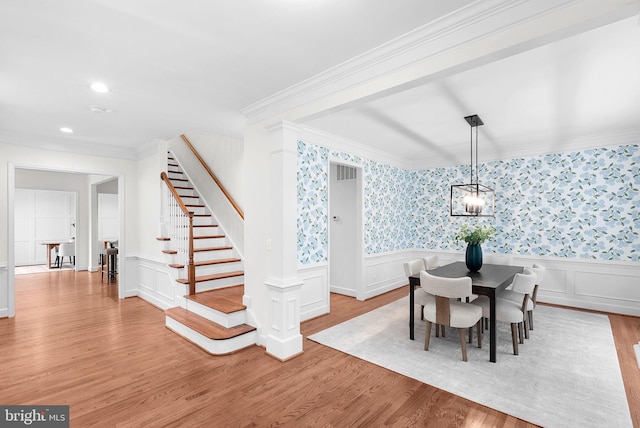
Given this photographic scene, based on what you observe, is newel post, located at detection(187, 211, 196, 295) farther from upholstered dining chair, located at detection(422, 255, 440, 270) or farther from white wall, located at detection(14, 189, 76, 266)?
white wall, located at detection(14, 189, 76, 266)

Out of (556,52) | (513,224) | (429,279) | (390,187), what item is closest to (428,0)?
(556,52)

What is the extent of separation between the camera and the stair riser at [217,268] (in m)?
4.49

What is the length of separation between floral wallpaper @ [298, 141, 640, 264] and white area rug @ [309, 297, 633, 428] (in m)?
1.18

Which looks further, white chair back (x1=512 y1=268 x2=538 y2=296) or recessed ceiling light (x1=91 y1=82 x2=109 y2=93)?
white chair back (x1=512 y1=268 x2=538 y2=296)

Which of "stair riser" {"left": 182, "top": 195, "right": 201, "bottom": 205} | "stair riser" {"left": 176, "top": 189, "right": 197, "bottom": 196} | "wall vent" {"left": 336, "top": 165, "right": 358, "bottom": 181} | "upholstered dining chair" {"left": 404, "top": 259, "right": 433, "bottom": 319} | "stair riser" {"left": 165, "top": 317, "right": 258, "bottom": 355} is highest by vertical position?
"wall vent" {"left": 336, "top": 165, "right": 358, "bottom": 181}

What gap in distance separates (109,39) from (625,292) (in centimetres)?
669

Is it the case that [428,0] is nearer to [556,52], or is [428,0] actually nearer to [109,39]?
[556,52]

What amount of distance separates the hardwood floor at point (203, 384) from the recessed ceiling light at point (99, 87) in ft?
8.46

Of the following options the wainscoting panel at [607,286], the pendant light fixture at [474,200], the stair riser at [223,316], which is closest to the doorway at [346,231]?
the pendant light fixture at [474,200]

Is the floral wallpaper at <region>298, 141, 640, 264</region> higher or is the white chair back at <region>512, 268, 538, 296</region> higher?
the floral wallpaper at <region>298, 141, 640, 264</region>

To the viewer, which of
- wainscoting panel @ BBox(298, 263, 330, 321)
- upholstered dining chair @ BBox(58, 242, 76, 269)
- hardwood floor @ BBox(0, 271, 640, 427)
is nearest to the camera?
hardwood floor @ BBox(0, 271, 640, 427)

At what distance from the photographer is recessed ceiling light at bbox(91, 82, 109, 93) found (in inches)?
109

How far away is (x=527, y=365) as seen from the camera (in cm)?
289

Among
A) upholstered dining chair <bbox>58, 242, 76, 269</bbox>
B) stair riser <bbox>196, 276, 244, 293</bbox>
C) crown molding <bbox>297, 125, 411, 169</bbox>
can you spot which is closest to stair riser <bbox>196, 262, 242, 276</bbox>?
stair riser <bbox>196, 276, 244, 293</bbox>
